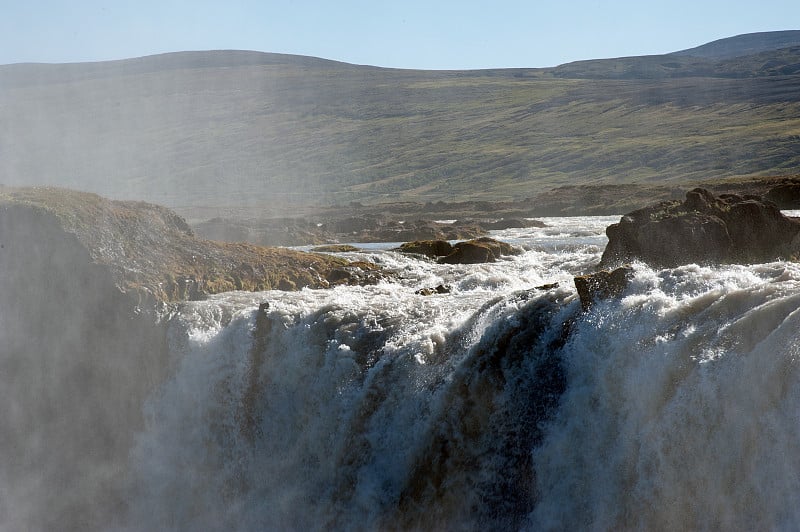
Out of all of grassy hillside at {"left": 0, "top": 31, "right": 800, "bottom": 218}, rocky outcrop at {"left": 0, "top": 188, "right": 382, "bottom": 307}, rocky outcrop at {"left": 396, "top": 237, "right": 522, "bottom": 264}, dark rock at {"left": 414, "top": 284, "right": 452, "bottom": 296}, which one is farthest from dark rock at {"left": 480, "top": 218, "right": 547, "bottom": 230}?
grassy hillside at {"left": 0, "top": 31, "right": 800, "bottom": 218}

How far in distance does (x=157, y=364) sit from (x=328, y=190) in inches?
4025

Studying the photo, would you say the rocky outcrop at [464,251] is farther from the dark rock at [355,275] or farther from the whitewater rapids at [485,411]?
the whitewater rapids at [485,411]

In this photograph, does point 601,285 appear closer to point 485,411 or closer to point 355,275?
point 485,411

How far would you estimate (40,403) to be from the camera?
72.0 feet

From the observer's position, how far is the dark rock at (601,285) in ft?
50.1

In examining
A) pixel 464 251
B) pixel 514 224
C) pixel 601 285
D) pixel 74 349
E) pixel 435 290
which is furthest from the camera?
pixel 514 224

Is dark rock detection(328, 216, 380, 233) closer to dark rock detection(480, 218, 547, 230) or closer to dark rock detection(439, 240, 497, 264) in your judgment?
dark rock detection(480, 218, 547, 230)

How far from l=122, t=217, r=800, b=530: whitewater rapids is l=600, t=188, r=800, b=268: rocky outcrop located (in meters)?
4.74

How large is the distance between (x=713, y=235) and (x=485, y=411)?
906 cm

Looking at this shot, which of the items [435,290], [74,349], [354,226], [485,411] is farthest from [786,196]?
[74,349]

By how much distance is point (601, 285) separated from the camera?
15398mm

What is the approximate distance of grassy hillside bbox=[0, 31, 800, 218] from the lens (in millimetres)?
103562

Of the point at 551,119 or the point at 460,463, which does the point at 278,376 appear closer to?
the point at 460,463

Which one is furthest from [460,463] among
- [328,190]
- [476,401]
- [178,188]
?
[178,188]
